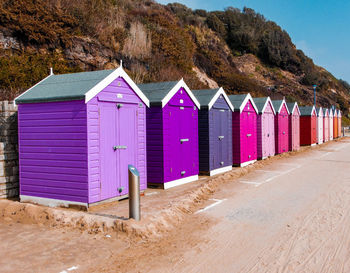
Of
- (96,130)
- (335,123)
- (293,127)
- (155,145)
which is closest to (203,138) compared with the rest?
(155,145)

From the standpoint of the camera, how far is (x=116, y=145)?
7.89 m

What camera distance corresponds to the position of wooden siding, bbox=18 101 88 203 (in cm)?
716

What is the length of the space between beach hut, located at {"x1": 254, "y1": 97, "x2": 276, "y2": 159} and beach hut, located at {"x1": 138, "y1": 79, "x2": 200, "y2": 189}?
6.51m

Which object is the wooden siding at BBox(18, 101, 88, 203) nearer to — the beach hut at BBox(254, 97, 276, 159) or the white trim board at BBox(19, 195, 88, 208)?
the white trim board at BBox(19, 195, 88, 208)

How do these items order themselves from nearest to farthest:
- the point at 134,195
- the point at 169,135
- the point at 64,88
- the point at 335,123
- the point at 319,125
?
the point at 134,195, the point at 64,88, the point at 169,135, the point at 319,125, the point at 335,123

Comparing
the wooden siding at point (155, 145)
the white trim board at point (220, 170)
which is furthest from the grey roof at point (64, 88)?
the white trim board at point (220, 170)

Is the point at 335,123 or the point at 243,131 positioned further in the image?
the point at 335,123

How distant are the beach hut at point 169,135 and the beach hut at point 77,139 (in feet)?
4.76

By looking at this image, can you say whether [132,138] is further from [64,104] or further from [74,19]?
[74,19]

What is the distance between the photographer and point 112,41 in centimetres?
2000

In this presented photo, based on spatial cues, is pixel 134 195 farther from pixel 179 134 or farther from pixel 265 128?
pixel 265 128

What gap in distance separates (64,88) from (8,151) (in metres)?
2.06

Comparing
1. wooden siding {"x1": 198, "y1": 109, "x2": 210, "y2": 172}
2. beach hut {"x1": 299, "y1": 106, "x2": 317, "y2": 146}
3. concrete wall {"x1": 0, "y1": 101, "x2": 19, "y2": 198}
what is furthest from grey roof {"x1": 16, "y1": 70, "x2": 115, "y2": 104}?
beach hut {"x1": 299, "y1": 106, "x2": 317, "y2": 146}

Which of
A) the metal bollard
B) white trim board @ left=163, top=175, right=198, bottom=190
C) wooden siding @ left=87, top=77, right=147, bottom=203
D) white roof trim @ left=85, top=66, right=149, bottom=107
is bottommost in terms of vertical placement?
white trim board @ left=163, top=175, right=198, bottom=190
